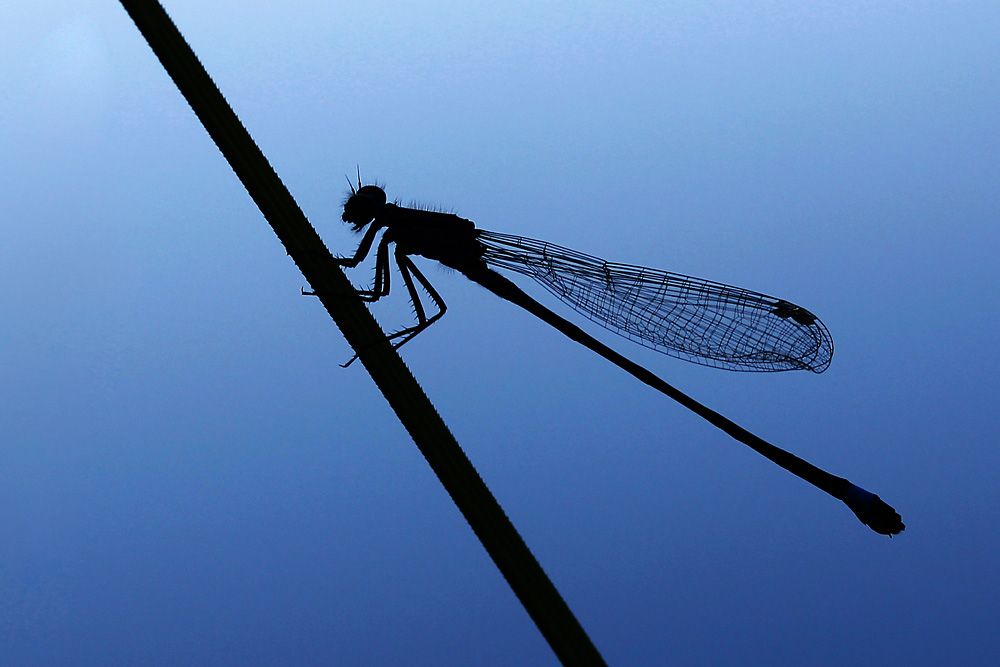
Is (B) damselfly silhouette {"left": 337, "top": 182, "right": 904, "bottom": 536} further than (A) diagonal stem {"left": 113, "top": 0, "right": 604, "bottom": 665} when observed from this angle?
Yes

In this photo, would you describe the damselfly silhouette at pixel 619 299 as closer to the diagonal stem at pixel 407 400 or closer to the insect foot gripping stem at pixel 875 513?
the insect foot gripping stem at pixel 875 513

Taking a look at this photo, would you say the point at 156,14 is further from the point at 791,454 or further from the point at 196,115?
the point at 791,454

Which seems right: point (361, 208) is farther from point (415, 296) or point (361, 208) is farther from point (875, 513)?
point (875, 513)

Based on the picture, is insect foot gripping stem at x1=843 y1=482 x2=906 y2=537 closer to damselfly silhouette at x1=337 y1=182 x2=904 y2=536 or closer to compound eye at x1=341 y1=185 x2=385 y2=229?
damselfly silhouette at x1=337 y1=182 x2=904 y2=536

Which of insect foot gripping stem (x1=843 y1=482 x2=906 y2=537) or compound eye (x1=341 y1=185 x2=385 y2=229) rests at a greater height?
compound eye (x1=341 y1=185 x2=385 y2=229)

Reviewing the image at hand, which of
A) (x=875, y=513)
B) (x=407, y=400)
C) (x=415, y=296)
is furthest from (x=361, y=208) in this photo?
→ (x=875, y=513)

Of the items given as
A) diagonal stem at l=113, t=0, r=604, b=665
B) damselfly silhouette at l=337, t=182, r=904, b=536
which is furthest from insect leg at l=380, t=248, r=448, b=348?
diagonal stem at l=113, t=0, r=604, b=665

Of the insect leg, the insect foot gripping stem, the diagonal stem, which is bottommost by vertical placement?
the insect foot gripping stem

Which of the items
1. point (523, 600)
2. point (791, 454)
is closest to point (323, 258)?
point (523, 600)
